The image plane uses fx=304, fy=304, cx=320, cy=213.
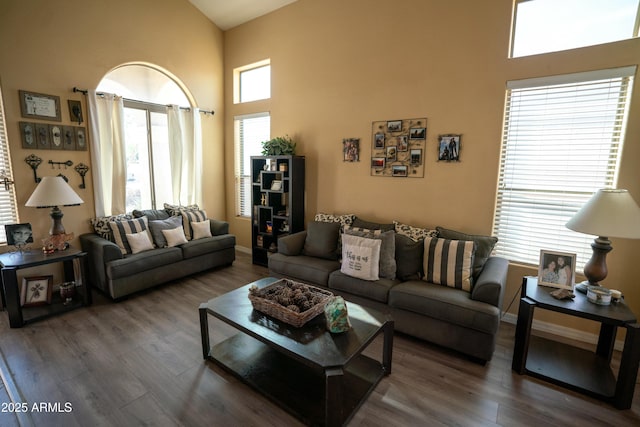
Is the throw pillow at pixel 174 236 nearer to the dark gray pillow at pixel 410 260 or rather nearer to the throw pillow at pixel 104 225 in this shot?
the throw pillow at pixel 104 225

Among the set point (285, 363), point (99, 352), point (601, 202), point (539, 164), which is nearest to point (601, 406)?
point (601, 202)

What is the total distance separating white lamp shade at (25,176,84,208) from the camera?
9.59ft

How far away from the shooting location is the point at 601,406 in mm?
1925

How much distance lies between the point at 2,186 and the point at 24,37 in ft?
5.00

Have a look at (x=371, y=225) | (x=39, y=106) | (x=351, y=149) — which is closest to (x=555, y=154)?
(x=371, y=225)

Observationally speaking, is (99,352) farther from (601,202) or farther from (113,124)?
(601,202)

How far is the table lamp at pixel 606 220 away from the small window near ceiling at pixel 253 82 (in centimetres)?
396

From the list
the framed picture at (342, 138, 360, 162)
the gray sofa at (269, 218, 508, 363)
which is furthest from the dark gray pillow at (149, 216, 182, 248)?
the framed picture at (342, 138, 360, 162)

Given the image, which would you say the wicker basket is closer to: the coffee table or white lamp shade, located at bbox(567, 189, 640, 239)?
the coffee table

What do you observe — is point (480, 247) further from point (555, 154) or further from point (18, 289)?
point (18, 289)

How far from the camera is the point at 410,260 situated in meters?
2.91

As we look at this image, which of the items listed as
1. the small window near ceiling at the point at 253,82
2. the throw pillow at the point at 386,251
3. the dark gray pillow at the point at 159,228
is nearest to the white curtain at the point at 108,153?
the dark gray pillow at the point at 159,228

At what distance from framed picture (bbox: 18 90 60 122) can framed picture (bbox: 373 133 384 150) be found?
355 centimetres

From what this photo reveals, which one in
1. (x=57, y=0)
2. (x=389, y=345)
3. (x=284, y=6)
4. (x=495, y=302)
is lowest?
(x=389, y=345)
